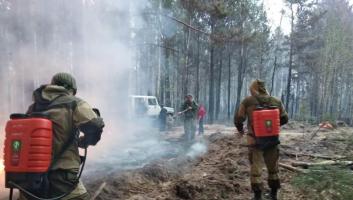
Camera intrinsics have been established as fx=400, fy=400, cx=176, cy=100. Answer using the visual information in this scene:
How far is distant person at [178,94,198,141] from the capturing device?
13.9 m

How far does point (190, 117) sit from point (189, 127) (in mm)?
546

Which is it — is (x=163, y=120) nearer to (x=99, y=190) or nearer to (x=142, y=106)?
(x=142, y=106)

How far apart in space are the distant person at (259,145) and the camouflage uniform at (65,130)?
320cm

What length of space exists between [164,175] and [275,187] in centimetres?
256

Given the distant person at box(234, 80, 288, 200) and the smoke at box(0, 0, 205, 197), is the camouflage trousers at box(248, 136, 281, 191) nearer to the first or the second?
the distant person at box(234, 80, 288, 200)

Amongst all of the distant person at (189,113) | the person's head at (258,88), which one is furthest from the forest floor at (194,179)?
the distant person at (189,113)

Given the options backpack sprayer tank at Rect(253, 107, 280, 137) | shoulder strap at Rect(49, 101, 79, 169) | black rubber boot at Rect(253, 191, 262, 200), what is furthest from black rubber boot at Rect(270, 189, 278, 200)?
shoulder strap at Rect(49, 101, 79, 169)

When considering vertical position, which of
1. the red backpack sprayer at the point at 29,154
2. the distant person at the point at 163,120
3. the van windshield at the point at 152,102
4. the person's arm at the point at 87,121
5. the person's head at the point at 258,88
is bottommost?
the distant person at the point at 163,120

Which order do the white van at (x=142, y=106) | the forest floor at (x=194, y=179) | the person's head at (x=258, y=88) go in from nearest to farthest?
the person's head at (x=258, y=88) → the forest floor at (x=194, y=179) → the white van at (x=142, y=106)

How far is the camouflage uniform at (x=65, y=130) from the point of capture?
3.28m

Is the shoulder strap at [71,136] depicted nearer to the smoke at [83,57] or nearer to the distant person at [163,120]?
the smoke at [83,57]

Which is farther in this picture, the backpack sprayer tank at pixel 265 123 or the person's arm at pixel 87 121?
the backpack sprayer tank at pixel 265 123

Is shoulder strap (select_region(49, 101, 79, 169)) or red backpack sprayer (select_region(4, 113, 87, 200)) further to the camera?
shoulder strap (select_region(49, 101, 79, 169))

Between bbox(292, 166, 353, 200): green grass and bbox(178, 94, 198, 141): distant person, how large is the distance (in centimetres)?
806
